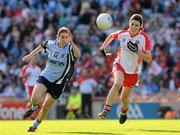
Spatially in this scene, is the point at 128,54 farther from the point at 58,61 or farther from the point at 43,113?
the point at 43,113

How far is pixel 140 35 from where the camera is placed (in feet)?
51.7

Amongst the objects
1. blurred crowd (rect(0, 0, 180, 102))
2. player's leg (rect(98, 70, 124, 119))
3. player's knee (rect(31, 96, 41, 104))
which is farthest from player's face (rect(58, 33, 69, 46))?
blurred crowd (rect(0, 0, 180, 102))

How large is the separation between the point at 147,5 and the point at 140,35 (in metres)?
15.5

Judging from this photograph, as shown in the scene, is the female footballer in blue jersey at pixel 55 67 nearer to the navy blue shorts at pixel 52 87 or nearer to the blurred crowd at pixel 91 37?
the navy blue shorts at pixel 52 87

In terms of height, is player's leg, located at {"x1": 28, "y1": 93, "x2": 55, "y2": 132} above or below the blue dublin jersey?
below

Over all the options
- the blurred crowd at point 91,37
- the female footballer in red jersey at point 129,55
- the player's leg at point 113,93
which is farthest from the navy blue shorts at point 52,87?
the blurred crowd at point 91,37

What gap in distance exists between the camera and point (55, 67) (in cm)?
1493

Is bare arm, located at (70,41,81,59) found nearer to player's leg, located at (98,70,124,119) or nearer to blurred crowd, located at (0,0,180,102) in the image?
player's leg, located at (98,70,124,119)

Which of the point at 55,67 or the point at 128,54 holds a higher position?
the point at 128,54

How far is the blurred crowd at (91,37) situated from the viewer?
2712cm

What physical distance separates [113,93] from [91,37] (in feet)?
47.9

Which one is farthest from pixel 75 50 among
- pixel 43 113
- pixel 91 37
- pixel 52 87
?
pixel 91 37

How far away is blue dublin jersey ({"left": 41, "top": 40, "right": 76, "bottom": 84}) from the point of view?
14859 millimetres

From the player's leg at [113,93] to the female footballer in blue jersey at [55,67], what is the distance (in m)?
0.99
